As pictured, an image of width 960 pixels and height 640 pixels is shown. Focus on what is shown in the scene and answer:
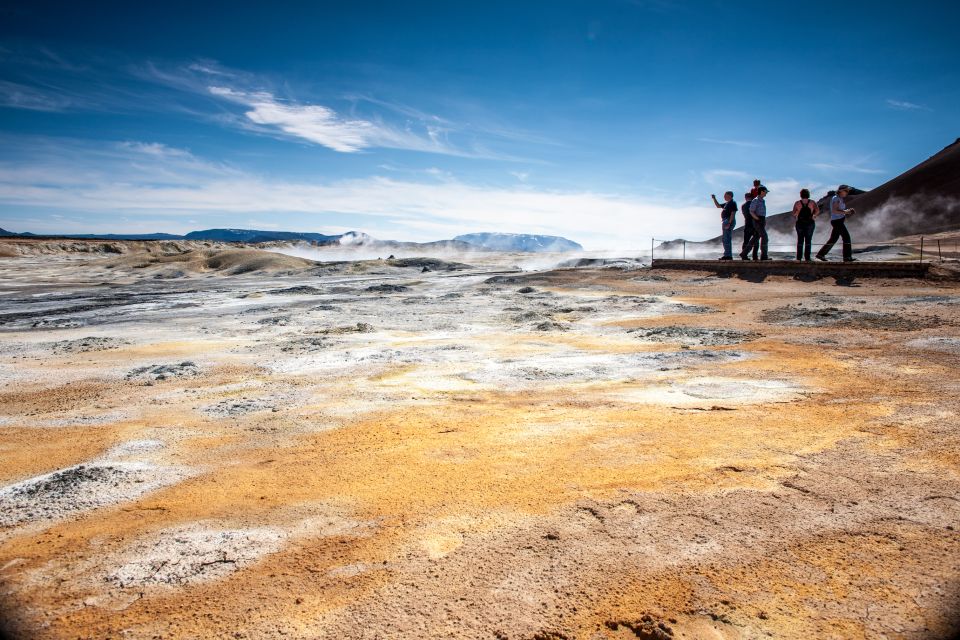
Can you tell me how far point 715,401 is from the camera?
15.8 ft

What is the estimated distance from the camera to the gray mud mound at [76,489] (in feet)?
10.1

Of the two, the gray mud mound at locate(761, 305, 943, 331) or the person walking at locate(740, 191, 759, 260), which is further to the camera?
the person walking at locate(740, 191, 759, 260)

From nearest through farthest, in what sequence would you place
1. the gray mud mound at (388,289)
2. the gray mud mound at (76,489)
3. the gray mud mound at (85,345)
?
1. the gray mud mound at (76,489)
2. the gray mud mound at (85,345)
3. the gray mud mound at (388,289)

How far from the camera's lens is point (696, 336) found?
814 cm

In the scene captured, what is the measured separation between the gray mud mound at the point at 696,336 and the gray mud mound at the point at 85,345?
807 centimetres

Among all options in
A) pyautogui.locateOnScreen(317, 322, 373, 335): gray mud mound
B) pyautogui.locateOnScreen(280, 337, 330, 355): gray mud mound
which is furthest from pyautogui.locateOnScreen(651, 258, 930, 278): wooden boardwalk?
pyautogui.locateOnScreen(280, 337, 330, 355): gray mud mound

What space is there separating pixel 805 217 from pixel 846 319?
20.7 ft

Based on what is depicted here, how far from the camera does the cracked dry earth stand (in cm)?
216

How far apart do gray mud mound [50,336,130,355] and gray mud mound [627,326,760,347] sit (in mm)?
8068

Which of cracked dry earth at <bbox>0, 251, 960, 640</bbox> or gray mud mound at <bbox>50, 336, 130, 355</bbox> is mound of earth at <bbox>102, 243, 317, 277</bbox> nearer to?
gray mud mound at <bbox>50, 336, 130, 355</bbox>

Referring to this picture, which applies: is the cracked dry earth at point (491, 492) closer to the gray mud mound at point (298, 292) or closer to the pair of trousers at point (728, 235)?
the pair of trousers at point (728, 235)

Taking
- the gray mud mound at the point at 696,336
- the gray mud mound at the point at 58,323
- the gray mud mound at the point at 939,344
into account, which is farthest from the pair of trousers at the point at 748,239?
the gray mud mound at the point at 58,323

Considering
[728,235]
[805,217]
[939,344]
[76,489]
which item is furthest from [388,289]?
[76,489]

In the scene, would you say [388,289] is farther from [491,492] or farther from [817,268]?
[491,492]
